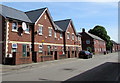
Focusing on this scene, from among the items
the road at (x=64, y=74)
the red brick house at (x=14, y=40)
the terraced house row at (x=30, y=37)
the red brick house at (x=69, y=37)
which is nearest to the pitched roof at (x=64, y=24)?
the red brick house at (x=69, y=37)

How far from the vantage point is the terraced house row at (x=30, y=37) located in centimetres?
1988

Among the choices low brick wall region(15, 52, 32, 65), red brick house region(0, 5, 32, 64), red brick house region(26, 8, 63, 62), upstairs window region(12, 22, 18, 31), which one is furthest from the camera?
red brick house region(26, 8, 63, 62)

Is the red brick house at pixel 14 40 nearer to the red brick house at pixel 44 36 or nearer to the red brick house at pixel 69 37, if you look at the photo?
the red brick house at pixel 44 36

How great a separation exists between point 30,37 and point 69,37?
50.1 feet

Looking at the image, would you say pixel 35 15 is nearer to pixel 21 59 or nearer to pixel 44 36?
pixel 44 36

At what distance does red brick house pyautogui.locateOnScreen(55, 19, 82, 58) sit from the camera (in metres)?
35.7

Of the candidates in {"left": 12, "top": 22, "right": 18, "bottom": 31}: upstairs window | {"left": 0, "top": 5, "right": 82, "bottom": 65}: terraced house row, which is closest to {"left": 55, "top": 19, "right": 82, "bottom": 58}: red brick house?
{"left": 0, "top": 5, "right": 82, "bottom": 65}: terraced house row

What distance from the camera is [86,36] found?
61.0m

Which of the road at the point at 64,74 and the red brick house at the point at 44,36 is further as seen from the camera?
the red brick house at the point at 44,36

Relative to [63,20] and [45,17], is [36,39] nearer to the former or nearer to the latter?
[45,17]

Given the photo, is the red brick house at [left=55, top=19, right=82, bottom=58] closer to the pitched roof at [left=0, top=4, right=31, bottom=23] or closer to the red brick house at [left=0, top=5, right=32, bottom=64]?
the red brick house at [left=0, top=5, right=32, bottom=64]

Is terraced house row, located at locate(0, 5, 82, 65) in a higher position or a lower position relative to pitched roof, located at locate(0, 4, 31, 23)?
lower

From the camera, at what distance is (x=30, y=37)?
24.3 meters

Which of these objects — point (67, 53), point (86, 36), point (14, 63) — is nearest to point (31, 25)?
point (14, 63)
